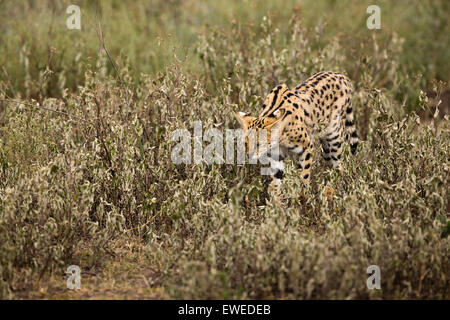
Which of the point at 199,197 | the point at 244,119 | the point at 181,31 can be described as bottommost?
the point at 199,197

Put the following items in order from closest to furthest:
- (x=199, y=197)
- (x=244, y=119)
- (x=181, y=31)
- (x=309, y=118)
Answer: (x=199, y=197) → (x=244, y=119) → (x=309, y=118) → (x=181, y=31)

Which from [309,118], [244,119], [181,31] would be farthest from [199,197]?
[181,31]

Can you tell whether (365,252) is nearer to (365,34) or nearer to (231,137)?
(231,137)

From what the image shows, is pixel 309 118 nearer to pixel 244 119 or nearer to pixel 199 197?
pixel 244 119

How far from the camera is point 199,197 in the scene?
5.04 m

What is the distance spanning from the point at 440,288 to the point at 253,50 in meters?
4.10

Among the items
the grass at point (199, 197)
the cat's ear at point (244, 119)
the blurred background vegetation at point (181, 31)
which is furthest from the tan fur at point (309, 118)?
the blurred background vegetation at point (181, 31)

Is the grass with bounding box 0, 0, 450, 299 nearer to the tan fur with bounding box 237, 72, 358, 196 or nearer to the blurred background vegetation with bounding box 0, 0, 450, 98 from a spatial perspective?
the blurred background vegetation with bounding box 0, 0, 450, 98

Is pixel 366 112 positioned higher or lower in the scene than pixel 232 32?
lower

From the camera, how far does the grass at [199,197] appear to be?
413cm

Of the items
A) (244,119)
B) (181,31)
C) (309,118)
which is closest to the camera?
(244,119)

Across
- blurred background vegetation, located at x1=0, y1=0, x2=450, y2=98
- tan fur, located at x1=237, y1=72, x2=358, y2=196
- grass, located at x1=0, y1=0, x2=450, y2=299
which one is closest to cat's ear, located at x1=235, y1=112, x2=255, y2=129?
tan fur, located at x1=237, y1=72, x2=358, y2=196
